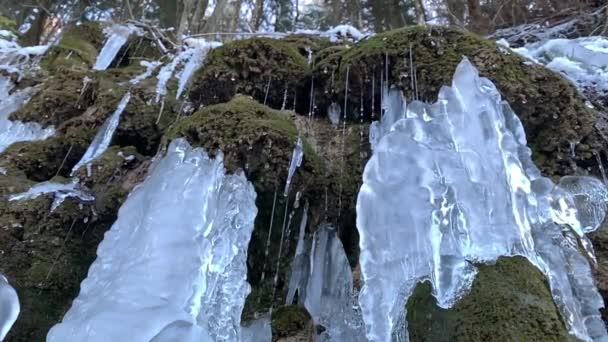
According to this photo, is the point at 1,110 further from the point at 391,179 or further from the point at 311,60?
the point at 391,179

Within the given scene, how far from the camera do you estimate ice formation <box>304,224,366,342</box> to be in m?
2.81

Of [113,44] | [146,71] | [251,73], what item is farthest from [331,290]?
[113,44]

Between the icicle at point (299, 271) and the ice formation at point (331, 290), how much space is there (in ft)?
0.13

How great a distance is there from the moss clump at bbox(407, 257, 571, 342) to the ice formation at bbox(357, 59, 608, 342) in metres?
0.04

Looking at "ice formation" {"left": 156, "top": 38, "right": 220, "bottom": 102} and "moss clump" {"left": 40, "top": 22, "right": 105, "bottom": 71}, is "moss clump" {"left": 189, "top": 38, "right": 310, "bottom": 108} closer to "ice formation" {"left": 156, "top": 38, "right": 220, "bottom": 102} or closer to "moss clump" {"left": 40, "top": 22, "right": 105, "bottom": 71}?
"ice formation" {"left": 156, "top": 38, "right": 220, "bottom": 102}

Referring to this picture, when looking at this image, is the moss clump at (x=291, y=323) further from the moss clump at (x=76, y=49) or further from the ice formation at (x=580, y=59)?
the moss clump at (x=76, y=49)

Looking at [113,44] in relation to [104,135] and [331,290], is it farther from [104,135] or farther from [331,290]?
[331,290]

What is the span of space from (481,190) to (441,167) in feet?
0.68

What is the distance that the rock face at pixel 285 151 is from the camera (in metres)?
2.41

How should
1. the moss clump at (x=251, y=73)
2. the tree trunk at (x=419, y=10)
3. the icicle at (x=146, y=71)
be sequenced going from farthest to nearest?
the tree trunk at (x=419, y=10), the icicle at (x=146, y=71), the moss clump at (x=251, y=73)

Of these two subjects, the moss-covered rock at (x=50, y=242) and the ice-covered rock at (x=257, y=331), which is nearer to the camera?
the ice-covered rock at (x=257, y=331)

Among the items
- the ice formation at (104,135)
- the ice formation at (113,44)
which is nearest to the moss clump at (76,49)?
the ice formation at (113,44)

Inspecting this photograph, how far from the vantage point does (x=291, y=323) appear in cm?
284

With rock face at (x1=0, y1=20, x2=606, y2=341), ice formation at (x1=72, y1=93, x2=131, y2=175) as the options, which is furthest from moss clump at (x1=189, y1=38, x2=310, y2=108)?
ice formation at (x1=72, y1=93, x2=131, y2=175)
